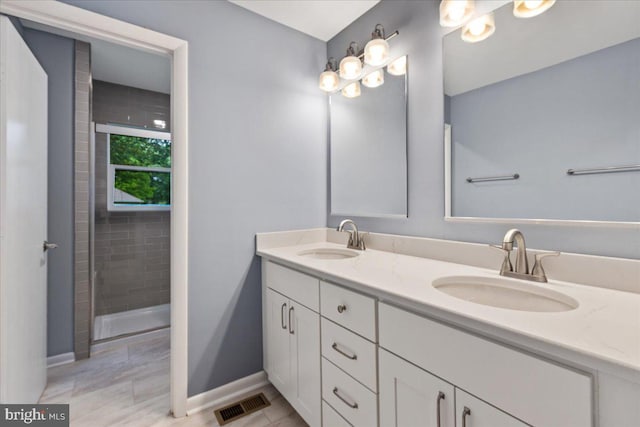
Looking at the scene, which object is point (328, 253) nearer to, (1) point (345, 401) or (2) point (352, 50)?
(1) point (345, 401)

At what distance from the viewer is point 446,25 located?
1.34 meters

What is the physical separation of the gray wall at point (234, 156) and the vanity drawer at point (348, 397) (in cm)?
73

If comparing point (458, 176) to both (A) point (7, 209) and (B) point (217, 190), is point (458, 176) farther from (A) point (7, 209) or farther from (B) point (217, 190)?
(A) point (7, 209)

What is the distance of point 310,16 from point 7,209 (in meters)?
1.90

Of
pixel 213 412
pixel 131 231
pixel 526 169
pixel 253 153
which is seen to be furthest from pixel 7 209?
pixel 526 169

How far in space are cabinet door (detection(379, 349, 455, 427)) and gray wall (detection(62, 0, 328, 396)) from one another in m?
1.06

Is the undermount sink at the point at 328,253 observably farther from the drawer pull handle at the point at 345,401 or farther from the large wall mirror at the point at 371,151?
the drawer pull handle at the point at 345,401

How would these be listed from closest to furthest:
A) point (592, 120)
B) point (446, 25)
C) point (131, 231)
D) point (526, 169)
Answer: point (592, 120), point (526, 169), point (446, 25), point (131, 231)

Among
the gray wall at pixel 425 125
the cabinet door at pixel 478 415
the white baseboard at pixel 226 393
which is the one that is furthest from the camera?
the white baseboard at pixel 226 393

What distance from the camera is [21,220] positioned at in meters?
1.35

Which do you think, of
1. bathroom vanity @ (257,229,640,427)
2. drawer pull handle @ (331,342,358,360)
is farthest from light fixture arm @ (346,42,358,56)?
drawer pull handle @ (331,342,358,360)

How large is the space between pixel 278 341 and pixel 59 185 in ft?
6.35

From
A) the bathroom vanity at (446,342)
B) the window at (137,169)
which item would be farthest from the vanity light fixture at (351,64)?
the window at (137,169)

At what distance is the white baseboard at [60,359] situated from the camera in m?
2.02
